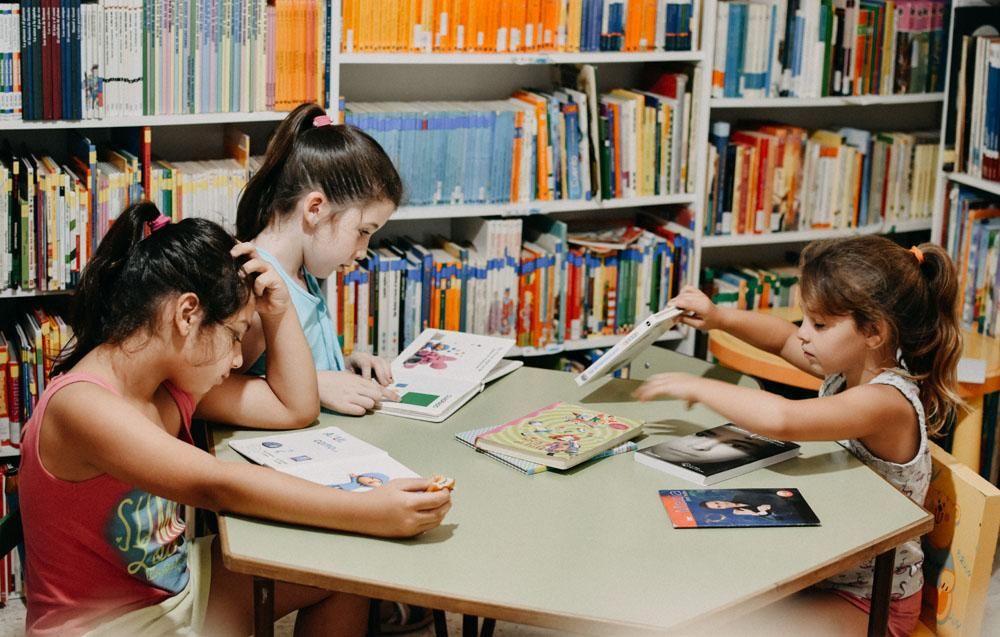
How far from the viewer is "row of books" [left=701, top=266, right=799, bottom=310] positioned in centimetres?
365

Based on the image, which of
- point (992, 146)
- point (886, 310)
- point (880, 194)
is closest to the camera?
point (886, 310)

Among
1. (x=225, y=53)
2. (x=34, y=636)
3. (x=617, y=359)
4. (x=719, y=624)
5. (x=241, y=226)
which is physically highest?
(x=225, y=53)

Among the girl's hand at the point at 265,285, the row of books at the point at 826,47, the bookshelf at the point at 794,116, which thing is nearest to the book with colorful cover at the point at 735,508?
the girl's hand at the point at 265,285

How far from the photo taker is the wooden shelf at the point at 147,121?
8.90 ft

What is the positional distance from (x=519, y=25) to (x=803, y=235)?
114cm

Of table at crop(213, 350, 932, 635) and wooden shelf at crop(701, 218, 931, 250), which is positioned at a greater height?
wooden shelf at crop(701, 218, 931, 250)

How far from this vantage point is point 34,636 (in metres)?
1.84

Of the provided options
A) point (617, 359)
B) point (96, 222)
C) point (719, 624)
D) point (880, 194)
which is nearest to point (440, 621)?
point (617, 359)

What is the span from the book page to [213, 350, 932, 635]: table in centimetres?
28

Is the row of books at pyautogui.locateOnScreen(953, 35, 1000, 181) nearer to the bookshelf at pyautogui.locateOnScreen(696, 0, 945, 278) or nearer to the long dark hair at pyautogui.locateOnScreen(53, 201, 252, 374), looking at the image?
the bookshelf at pyautogui.locateOnScreen(696, 0, 945, 278)

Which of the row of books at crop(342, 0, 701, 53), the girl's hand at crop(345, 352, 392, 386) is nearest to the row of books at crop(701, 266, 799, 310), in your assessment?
the row of books at crop(342, 0, 701, 53)

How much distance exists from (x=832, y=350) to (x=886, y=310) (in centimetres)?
12

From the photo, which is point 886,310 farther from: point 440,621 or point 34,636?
point 34,636

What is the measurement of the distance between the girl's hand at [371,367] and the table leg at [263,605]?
26.9 inches
